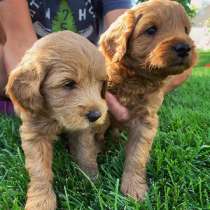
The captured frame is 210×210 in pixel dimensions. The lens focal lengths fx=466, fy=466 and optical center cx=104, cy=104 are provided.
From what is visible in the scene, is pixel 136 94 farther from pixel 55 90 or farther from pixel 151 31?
pixel 55 90

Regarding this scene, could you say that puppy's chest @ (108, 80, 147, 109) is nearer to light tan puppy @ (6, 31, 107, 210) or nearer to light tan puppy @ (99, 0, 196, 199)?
light tan puppy @ (99, 0, 196, 199)

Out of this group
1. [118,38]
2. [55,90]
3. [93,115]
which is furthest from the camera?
[118,38]

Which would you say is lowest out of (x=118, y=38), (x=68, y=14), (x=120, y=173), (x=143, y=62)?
(x=120, y=173)

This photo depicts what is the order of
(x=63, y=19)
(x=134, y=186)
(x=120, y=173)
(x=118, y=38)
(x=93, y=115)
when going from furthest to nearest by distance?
(x=63, y=19) → (x=118, y=38) → (x=120, y=173) → (x=134, y=186) → (x=93, y=115)

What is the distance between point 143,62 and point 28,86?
83 centimetres

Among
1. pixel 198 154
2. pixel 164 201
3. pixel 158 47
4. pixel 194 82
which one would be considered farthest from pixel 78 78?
pixel 194 82

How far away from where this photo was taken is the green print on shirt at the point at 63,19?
468 centimetres

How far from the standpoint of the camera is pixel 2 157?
10.7 feet

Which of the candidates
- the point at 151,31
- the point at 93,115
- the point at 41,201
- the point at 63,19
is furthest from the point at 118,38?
the point at 63,19

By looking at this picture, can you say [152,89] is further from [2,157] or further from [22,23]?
[22,23]

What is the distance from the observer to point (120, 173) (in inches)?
121

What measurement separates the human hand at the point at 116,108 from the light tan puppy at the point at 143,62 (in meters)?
0.04

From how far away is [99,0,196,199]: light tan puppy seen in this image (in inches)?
116

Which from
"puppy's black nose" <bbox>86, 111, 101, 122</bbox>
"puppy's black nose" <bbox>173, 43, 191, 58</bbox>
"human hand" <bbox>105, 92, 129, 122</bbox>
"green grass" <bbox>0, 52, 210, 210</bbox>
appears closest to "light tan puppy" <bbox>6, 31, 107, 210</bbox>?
"puppy's black nose" <bbox>86, 111, 101, 122</bbox>
